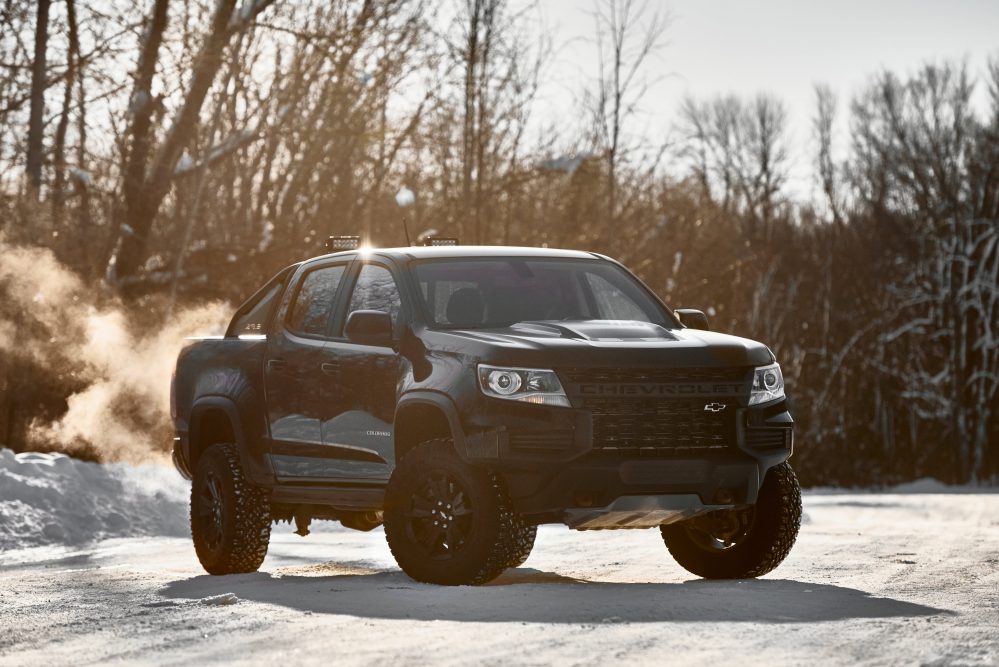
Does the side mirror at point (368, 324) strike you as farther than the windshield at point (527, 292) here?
No

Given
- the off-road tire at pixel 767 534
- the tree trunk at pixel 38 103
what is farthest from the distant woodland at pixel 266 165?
the off-road tire at pixel 767 534

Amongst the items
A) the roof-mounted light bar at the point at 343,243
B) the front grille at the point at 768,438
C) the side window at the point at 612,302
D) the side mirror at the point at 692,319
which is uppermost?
the roof-mounted light bar at the point at 343,243

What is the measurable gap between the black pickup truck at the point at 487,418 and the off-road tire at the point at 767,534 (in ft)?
0.04

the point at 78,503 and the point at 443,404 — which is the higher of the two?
the point at 443,404

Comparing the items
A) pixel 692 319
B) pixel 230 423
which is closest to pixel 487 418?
pixel 692 319

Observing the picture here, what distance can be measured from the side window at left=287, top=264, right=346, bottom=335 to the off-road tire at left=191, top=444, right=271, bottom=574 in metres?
1.02

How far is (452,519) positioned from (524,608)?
79 centimetres

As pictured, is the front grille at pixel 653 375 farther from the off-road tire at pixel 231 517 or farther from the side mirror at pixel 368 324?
the off-road tire at pixel 231 517

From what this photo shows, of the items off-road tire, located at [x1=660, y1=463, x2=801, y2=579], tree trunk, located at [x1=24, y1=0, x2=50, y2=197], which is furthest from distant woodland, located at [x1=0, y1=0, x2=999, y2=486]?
off-road tire, located at [x1=660, y1=463, x2=801, y2=579]

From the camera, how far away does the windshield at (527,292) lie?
9.10m

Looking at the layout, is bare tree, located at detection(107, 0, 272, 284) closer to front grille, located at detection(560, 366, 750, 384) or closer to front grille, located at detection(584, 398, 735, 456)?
front grille, located at detection(560, 366, 750, 384)

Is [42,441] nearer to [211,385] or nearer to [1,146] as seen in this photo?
[1,146]

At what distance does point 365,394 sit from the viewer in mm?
9094

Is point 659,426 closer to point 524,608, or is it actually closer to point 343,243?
point 524,608
